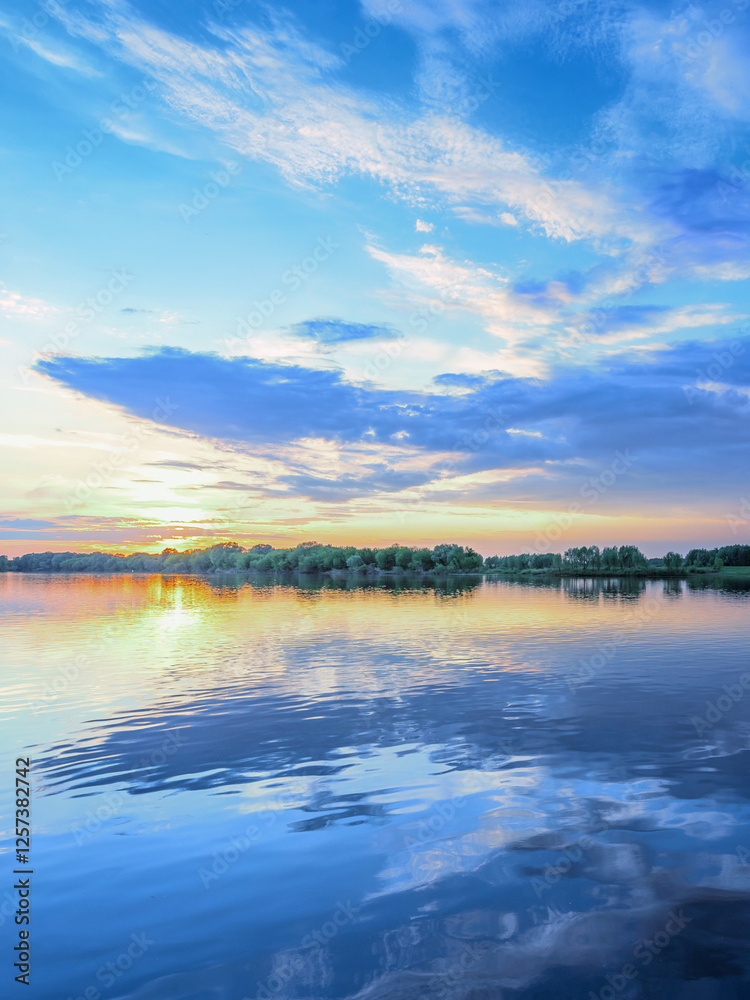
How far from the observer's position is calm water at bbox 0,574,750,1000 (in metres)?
10.2

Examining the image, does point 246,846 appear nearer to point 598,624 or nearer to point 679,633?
point 679,633

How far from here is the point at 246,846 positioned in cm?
1449

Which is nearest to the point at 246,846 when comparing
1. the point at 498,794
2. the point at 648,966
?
the point at 498,794

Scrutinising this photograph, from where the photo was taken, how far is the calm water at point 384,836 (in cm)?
1020
